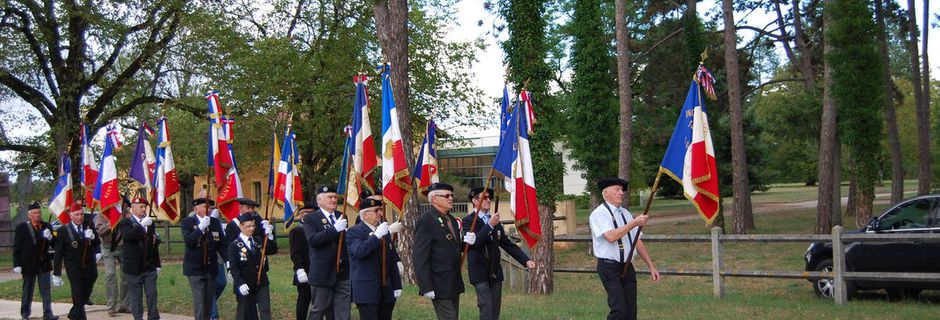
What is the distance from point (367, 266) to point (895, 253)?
814 centimetres

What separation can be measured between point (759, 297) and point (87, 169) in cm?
1162

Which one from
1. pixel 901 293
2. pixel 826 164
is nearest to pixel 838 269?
pixel 901 293

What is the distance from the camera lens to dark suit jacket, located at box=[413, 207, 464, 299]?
26.9 ft

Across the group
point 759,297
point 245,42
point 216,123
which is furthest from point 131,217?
point 245,42

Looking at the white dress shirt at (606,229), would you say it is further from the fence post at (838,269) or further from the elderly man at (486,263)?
the fence post at (838,269)

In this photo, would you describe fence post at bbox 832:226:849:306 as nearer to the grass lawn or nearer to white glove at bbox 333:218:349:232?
the grass lawn

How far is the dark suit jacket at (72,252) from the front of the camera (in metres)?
12.7

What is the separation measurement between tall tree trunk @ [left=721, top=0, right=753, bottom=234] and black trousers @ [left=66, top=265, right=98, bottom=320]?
18.7 metres

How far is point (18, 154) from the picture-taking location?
97.7 ft

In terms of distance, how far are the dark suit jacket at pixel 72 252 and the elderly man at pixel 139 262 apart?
3.76ft

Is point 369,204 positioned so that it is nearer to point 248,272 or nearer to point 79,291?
point 248,272

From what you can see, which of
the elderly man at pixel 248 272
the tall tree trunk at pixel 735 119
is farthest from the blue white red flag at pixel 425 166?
the tall tree trunk at pixel 735 119

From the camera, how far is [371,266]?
8.57 m

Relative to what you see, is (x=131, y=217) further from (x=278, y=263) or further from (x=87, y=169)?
(x=278, y=263)
